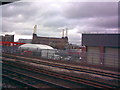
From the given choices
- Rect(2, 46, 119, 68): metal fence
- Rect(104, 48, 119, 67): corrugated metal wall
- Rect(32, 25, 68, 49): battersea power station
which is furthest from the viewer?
Rect(32, 25, 68, 49): battersea power station

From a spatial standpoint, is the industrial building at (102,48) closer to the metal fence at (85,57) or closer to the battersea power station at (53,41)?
the metal fence at (85,57)

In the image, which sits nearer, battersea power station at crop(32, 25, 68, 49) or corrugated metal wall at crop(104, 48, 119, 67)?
corrugated metal wall at crop(104, 48, 119, 67)

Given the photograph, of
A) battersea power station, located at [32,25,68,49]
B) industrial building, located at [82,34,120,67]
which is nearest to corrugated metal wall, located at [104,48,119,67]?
industrial building, located at [82,34,120,67]

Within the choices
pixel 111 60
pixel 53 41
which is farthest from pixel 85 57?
pixel 53 41

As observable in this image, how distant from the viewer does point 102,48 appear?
19.2 m

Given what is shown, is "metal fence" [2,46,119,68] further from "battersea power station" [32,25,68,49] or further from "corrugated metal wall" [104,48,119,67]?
"battersea power station" [32,25,68,49]

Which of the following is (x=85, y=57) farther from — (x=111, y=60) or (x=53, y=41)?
(x=53, y=41)

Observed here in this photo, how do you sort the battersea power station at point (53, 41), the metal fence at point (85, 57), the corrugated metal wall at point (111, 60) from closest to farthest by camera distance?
1. the corrugated metal wall at point (111, 60)
2. the metal fence at point (85, 57)
3. the battersea power station at point (53, 41)

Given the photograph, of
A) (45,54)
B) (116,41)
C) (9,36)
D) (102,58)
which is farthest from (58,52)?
(9,36)

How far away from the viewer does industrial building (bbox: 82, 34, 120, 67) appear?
15.0 m

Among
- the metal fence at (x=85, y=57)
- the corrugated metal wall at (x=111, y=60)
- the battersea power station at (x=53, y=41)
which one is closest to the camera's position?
the corrugated metal wall at (x=111, y=60)

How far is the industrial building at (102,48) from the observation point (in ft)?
49.1

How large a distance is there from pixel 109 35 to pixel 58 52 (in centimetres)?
723

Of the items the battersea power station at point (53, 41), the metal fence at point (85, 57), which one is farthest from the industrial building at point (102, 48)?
the battersea power station at point (53, 41)
